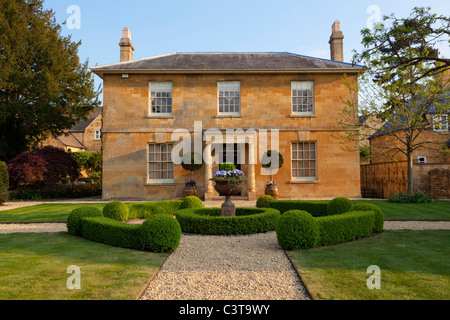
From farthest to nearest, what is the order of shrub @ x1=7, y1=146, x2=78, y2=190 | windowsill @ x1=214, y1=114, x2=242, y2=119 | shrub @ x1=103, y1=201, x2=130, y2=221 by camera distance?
shrub @ x1=7, y1=146, x2=78, y2=190 → windowsill @ x1=214, y1=114, x2=242, y2=119 → shrub @ x1=103, y1=201, x2=130, y2=221

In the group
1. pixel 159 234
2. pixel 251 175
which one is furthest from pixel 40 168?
pixel 159 234

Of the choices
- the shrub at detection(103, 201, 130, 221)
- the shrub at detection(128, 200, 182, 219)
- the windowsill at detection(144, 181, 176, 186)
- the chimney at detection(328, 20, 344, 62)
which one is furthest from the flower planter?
the chimney at detection(328, 20, 344, 62)

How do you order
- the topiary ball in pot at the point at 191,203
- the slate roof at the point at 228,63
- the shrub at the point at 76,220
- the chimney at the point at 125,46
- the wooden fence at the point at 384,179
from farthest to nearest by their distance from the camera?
the chimney at the point at 125,46 → the slate roof at the point at 228,63 → the wooden fence at the point at 384,179 → the topiary ball in pot at the point at 191,203 → the shrub at the point at 76,220

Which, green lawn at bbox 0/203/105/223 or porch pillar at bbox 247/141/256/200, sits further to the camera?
porch pillar at bbox 247/141/256/200

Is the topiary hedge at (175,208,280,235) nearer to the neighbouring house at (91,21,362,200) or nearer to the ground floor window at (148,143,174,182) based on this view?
the neighbouring house at (91,21,362,200)

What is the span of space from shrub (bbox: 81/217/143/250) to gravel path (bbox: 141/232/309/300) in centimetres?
93

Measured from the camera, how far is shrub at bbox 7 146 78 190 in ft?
59.6

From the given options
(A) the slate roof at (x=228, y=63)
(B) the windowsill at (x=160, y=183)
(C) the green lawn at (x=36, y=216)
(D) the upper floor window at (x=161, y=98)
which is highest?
(A) the slate roof at (x=228, y=63)

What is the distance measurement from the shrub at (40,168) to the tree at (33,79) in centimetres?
277

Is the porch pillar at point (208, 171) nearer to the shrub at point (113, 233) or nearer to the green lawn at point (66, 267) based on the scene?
the shrub at point (113, 233)

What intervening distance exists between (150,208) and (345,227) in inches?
277

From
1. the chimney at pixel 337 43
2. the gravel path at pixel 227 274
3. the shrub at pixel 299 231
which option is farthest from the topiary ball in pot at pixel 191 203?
the chimney at pixel 337 43

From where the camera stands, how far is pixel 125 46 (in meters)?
19.9

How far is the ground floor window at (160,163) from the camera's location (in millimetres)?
17812
